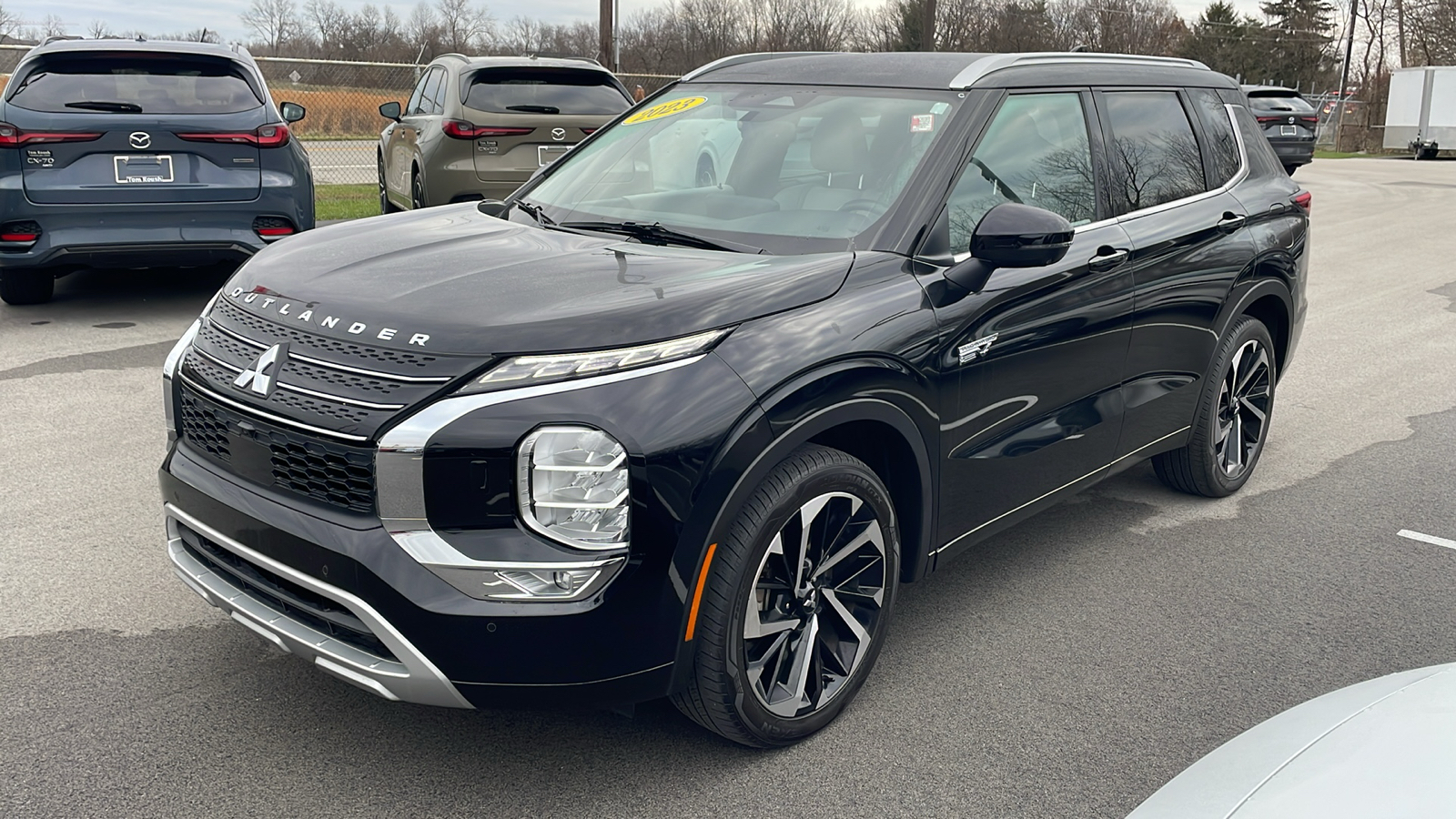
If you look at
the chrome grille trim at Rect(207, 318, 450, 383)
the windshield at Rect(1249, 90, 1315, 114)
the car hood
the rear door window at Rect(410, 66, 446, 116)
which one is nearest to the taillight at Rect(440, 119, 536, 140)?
the rear door window at Rect(410, 66, 446, 116)

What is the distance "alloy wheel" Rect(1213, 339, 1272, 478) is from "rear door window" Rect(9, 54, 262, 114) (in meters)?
6.37

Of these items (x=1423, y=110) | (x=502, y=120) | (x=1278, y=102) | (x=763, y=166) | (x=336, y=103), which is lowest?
(x=763, y=166)

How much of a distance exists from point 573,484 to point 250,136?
6.26 metres

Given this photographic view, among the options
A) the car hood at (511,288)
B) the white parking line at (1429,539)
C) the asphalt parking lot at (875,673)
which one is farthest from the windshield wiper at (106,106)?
the white parking line at (1429,539)

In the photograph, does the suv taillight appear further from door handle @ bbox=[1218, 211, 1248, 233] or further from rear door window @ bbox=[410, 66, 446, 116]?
door handle @ bbox=[1218, 211, 1248, 233]

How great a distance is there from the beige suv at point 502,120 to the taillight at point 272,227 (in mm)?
2448

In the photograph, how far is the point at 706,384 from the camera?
278 centimetres

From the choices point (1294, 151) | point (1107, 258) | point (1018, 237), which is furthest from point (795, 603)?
point (1294, 151)

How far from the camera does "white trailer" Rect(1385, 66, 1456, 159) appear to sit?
38875 millimetres

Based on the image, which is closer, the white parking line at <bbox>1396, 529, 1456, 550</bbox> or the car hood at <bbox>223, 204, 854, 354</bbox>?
the car hood at <bbox>223, 204, 854, 354</bbox>

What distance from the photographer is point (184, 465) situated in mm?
3164

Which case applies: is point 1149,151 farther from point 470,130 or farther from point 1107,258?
point 470,130

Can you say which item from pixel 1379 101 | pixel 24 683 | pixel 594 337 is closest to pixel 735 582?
pixel 594 337

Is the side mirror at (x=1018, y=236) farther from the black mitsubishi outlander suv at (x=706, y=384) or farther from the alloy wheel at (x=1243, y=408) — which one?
the alloy wheel at (x=1243, y=408)
